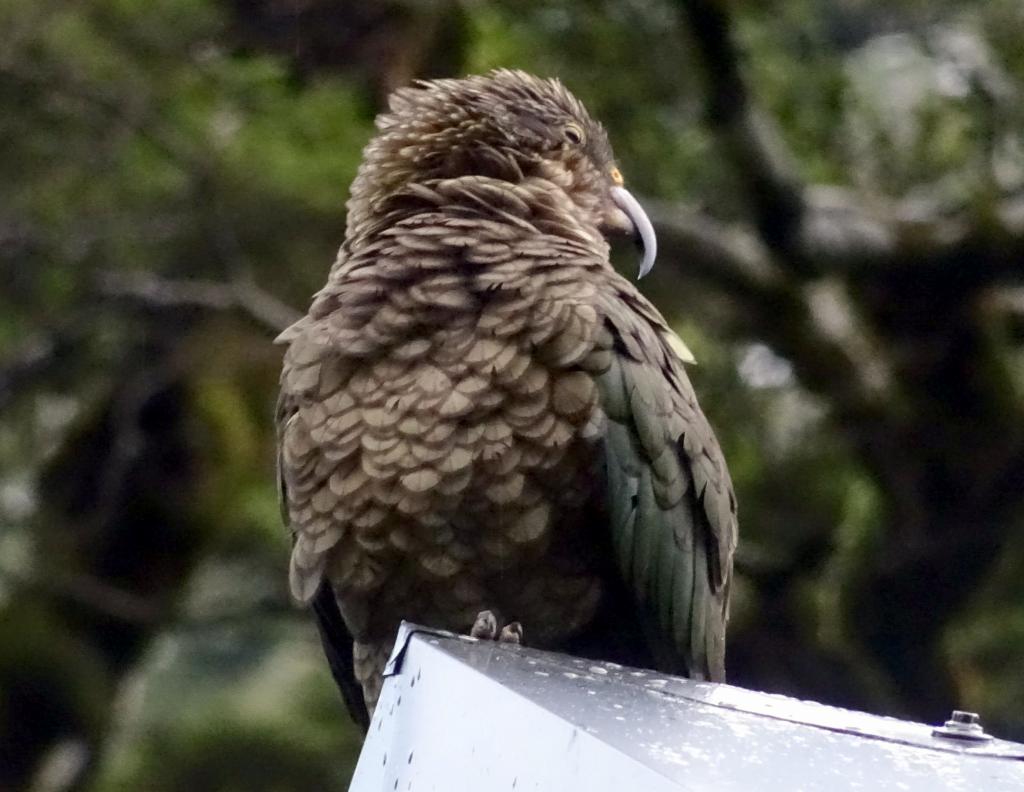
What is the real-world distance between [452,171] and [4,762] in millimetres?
5232

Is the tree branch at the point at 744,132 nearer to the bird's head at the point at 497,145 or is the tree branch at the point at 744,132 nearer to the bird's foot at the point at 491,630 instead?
the bird's head at the point at 497,145

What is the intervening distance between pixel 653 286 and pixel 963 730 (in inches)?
198

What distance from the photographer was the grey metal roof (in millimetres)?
1549

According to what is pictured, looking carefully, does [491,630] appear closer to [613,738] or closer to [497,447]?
[497,447]

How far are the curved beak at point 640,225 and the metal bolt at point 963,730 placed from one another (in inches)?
60.1

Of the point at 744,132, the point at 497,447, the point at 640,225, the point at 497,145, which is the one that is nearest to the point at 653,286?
the point at 744,132

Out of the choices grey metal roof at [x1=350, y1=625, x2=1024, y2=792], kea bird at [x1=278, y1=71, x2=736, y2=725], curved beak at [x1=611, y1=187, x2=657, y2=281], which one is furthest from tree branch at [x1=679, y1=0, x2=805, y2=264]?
grey metal roof at [x1=350, y1=625, x2=1024, y2=792]

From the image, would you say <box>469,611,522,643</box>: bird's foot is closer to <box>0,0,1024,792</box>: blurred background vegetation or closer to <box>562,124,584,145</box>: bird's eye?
<box>562,124,584,145</box>: bird's eye

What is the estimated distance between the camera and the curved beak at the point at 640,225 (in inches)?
132

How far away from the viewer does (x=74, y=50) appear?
5.71 metres

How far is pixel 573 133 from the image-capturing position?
340cm

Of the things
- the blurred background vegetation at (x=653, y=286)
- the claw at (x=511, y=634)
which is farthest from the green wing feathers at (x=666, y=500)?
the blurred background vegetation at (x=653, y=286)

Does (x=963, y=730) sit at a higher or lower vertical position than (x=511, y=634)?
lower

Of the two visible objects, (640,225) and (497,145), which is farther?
(640,225)
